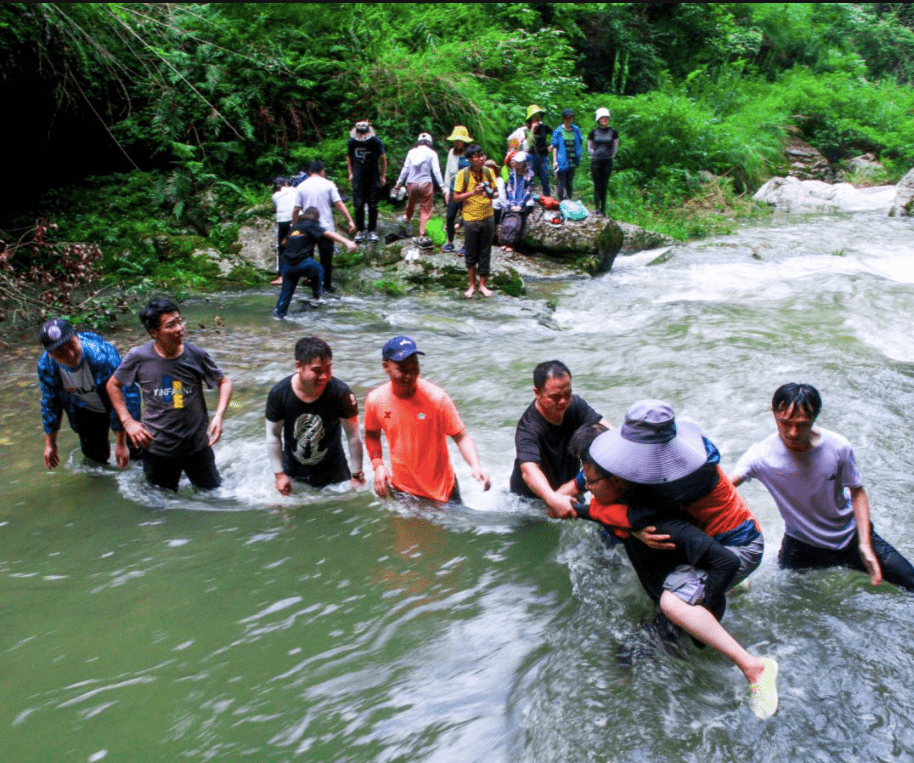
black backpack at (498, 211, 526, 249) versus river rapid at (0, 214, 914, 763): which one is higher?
black backpack at (498, 211, 526, 249)

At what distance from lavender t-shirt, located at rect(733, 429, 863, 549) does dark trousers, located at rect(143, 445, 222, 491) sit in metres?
3.91

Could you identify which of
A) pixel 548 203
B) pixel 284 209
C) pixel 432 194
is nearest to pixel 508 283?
pixel 432 194

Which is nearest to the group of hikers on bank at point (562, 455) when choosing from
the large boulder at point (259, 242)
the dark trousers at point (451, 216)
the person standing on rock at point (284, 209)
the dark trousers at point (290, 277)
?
the dark trousers at point (290, 277)

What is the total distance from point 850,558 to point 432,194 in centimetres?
1081

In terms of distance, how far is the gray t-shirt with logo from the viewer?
18.1 ft

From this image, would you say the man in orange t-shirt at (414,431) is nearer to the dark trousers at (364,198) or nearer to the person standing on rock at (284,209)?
the person standing on rock at (284,209)

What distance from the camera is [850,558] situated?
420cm

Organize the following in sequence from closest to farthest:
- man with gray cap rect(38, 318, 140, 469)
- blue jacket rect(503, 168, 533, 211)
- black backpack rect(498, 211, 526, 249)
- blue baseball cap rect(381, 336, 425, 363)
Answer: blue baseball cap rect(381, 336, 425, 363)
man with gray cap rect(38, 318, 140, 469)
blue jacket rect(503, 168, 533, 211)
black backpack rect(498, 211, 526, 249)

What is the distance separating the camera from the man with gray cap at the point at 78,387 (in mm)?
5633

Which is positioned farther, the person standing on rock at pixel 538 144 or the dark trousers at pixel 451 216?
the person standing on rock at pixel 538 144

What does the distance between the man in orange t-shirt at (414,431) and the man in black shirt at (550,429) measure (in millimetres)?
373

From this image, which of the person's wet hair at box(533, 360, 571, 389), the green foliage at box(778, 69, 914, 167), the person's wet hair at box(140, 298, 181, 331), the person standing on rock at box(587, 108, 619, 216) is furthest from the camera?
the green foliage at box(778, 69, 914, 167)

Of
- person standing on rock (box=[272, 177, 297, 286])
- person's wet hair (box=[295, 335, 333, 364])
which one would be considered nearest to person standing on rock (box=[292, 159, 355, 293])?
person standing on rock (box=[272, 177, 297, 286])

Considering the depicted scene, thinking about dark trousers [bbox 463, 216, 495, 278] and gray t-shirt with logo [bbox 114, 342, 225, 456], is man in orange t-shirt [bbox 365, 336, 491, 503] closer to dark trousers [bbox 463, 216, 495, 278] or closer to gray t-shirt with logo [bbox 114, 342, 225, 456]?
gray t-shirt with logo [bbox 114, 342, 225, 456]
